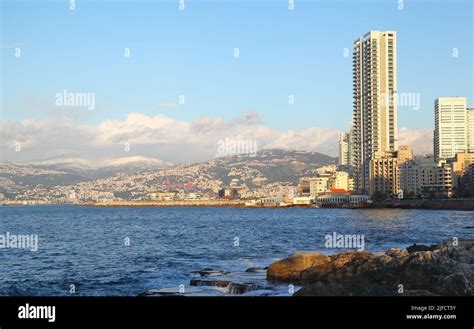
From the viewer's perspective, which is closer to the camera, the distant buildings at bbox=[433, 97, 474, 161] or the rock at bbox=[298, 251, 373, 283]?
the rock at bbox=[298, 251, 373, 283]

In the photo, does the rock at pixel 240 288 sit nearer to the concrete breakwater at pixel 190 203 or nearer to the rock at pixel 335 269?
the rock at pixel 335 269

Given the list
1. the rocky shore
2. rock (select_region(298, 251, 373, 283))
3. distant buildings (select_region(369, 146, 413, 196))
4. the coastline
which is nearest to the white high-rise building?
distant buildings (select_region(369, 146, 413, 196))

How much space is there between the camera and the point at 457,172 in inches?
5128

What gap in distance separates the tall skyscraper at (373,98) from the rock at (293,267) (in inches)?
5587

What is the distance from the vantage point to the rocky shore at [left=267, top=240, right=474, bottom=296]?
1370 cm

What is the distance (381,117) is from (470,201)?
58.4m

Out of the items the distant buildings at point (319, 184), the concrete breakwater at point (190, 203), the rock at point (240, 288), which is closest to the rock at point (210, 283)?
the rock at point (240, 288)

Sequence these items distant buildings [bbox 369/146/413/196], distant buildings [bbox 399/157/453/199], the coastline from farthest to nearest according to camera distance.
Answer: distant buildings [bbox 369/146/413/196] → distant buildings [bbox 399/157/453/199] → the coastline

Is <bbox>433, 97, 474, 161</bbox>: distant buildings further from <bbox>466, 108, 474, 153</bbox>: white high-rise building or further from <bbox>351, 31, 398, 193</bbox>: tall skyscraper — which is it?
<bbox>351, 31, 398, 193</bbox>: tall skyscraper

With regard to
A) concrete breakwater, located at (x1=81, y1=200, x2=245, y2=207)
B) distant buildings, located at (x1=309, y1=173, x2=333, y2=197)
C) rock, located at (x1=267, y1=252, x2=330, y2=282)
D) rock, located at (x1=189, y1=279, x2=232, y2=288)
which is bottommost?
concrete breakwater, located at (x1=81, y1=200, x2=245, y2=207)

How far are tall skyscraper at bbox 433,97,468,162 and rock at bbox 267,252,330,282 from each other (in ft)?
497

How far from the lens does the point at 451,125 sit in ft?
556
